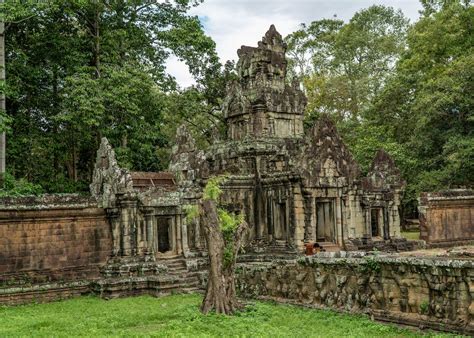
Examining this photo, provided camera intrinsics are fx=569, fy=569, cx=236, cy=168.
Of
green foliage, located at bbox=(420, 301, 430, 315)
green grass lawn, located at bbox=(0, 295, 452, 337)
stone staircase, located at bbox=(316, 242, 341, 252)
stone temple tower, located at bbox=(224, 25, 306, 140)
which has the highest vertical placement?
stone temple tower, located at bbox=(224, 25, 306, 140)

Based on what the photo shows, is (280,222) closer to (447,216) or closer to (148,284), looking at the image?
(148,284)

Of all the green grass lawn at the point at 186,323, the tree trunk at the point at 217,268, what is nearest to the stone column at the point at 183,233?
the green grass lawn at the point at 186,323

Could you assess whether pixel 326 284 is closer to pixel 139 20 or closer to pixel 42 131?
pixel 42 131

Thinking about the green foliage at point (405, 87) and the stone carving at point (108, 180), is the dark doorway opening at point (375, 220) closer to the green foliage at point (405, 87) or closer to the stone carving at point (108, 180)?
the green foliage at point (405, 87)

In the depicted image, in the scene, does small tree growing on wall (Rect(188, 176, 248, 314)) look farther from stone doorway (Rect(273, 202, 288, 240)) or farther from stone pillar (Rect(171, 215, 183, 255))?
stone doorway (Rect(273, 202, 288, 240))

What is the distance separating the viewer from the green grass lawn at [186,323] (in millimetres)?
10992

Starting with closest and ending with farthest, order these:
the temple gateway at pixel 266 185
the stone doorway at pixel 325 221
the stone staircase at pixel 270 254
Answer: the temple gateway at pixel 266 185
the stone staircase at pixel 270 254
the stone doorway at pixel 325 221

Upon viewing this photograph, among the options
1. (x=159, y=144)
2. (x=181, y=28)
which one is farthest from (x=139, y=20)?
(x=159, y=144)

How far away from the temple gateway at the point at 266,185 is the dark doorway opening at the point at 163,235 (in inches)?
1.6

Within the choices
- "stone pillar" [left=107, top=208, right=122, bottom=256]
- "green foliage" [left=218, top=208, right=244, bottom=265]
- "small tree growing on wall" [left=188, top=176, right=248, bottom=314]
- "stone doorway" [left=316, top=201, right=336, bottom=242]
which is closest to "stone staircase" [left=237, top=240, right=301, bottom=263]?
"stone doorway" [left=316, top=201, right=336, bottom=242]

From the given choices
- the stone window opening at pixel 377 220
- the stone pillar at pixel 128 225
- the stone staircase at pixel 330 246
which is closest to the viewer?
the stone pillar at pixel 128 225

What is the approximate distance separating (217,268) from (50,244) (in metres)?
7.31

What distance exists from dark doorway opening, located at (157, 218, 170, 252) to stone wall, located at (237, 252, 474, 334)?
7792 millimetres

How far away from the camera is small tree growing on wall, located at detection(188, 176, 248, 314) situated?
1305cm
